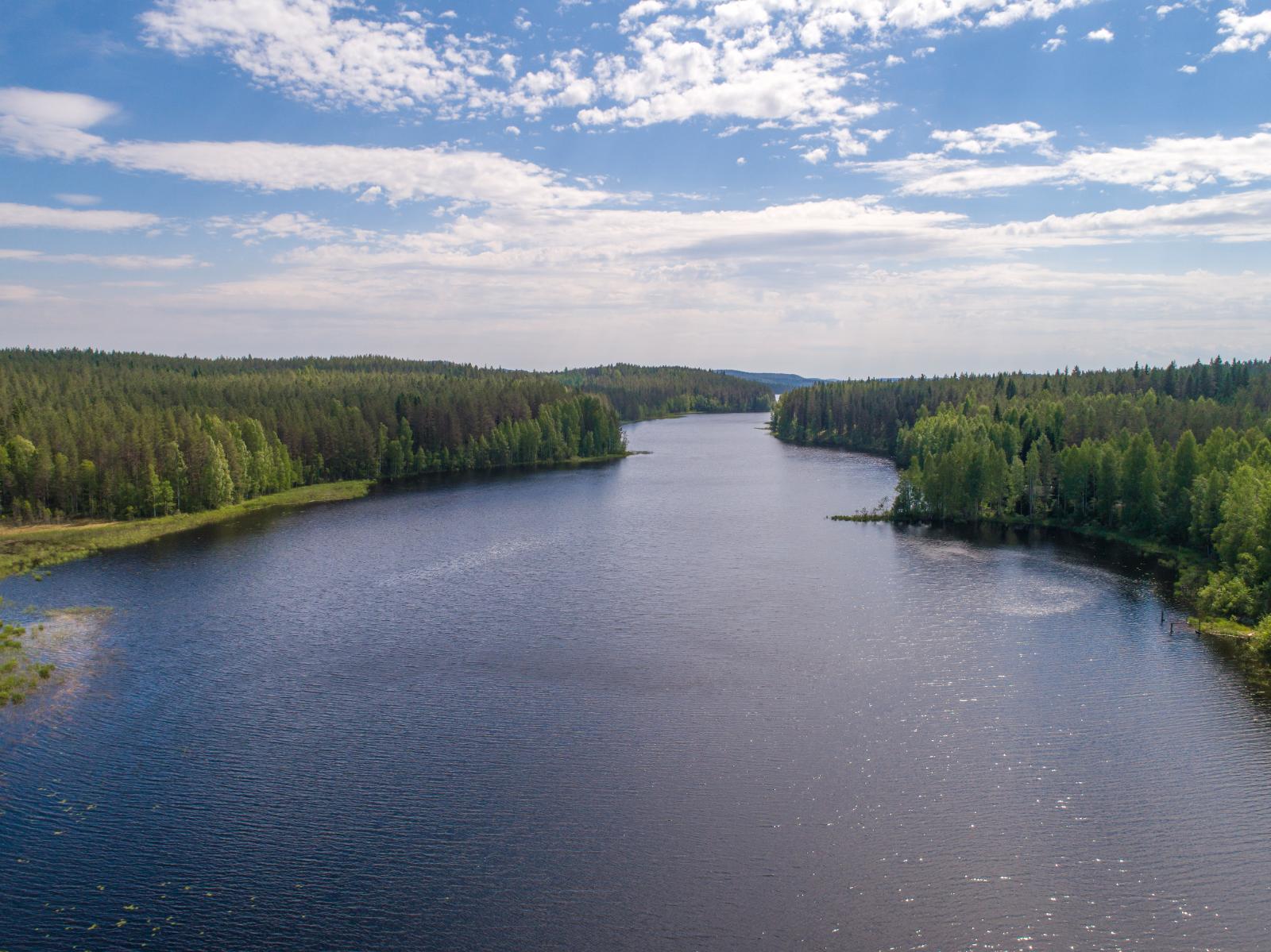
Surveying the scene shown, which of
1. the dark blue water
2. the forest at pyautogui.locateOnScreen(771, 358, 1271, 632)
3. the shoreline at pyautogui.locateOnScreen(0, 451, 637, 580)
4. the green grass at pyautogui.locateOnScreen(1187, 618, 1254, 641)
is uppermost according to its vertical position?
the forest at pyautogui.locateOnScreen(771, 358, 1271, 632)

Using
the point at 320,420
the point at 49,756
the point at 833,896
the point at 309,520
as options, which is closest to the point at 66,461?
the point at 309,520

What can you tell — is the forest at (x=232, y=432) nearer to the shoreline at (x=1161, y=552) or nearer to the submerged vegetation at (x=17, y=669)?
the submerged vegetation at (x=17, y=669)

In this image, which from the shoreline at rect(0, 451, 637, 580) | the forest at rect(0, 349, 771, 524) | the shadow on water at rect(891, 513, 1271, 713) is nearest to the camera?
the shadow on water at rect(891, 513, 1271, 713)

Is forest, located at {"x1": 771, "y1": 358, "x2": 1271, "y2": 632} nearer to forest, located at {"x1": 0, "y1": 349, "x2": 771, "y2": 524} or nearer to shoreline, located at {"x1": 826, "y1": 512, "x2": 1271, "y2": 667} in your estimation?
shoreline, located at {"x1": 826, "y1": 512, "x2": 1271, "y2": 667}

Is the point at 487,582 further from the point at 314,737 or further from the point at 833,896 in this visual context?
the point at 833,896

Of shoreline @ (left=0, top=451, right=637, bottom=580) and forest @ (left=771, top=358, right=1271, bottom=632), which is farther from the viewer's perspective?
shoreline @ (left=0, top=451, right=637, bottom=580)

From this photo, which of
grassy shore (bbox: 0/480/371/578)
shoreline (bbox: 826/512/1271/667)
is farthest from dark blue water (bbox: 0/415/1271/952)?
grassy shore (bbox: 0/480/371/578)

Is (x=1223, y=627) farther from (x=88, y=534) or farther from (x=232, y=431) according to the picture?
(x=232, y=431)
